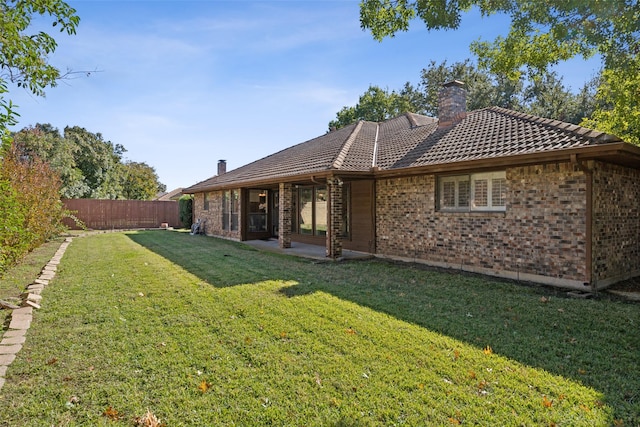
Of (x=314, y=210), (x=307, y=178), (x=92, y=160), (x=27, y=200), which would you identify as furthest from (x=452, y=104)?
(x=92, y=160)

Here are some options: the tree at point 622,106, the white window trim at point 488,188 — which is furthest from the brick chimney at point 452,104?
the tree at point 622,106

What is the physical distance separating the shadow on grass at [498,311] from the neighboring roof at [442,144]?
9.07ft

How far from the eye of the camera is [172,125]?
17578mm

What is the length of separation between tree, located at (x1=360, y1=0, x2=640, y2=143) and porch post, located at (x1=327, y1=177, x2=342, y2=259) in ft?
13.4

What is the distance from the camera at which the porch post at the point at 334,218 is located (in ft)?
34.0

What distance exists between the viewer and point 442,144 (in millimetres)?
10227

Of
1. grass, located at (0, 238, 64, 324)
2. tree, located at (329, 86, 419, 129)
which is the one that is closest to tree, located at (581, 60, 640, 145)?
grass, located at (0, 238, 64, 324)

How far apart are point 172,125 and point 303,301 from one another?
14661 mm

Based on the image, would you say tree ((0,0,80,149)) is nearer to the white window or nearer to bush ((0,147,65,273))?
bush ((0,147,65,273))

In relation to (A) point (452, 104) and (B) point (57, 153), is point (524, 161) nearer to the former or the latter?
(A) point (452, 104)

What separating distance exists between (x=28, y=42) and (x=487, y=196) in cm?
864

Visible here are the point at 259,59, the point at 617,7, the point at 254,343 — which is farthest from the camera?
the point at 259,59

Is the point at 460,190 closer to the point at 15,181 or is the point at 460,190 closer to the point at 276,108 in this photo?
the point at 276,108

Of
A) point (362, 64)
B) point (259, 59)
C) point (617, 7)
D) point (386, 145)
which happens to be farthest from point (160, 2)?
point (617, 7)
